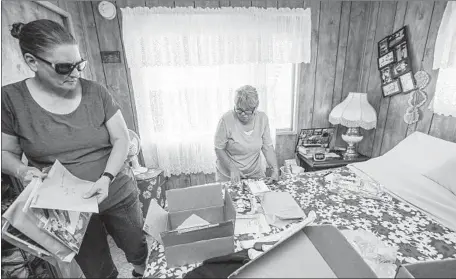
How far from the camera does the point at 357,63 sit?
2.72 metres

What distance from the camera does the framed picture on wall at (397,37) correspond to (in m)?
2.08

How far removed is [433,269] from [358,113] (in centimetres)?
208

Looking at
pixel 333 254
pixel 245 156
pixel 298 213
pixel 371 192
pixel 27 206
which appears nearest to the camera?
pixel 333 254

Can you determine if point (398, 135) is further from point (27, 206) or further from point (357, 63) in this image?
point (27, 206)

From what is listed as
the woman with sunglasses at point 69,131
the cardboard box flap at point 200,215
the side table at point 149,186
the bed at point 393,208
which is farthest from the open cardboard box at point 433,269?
the side table at point 149,186

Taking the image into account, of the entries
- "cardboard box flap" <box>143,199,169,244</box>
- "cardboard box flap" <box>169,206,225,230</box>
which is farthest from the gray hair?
"cardboard box flap" <box>143,199,169,244</box>

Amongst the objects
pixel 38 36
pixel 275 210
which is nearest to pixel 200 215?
pixel 275 210

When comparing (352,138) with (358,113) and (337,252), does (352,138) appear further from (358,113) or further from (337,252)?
(337,252)

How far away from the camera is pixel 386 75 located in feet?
7.63

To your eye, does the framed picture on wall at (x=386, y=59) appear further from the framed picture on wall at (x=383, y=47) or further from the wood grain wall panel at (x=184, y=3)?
the wood grain wall panel at (x=184, y=3)

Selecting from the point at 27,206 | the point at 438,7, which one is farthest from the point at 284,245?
the point at 438,7

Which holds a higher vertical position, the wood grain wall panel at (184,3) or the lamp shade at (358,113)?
the wood grain wall panel at (184,3)

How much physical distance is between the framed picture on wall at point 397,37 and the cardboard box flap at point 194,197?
7.75 feet

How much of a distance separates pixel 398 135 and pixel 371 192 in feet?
4.16
